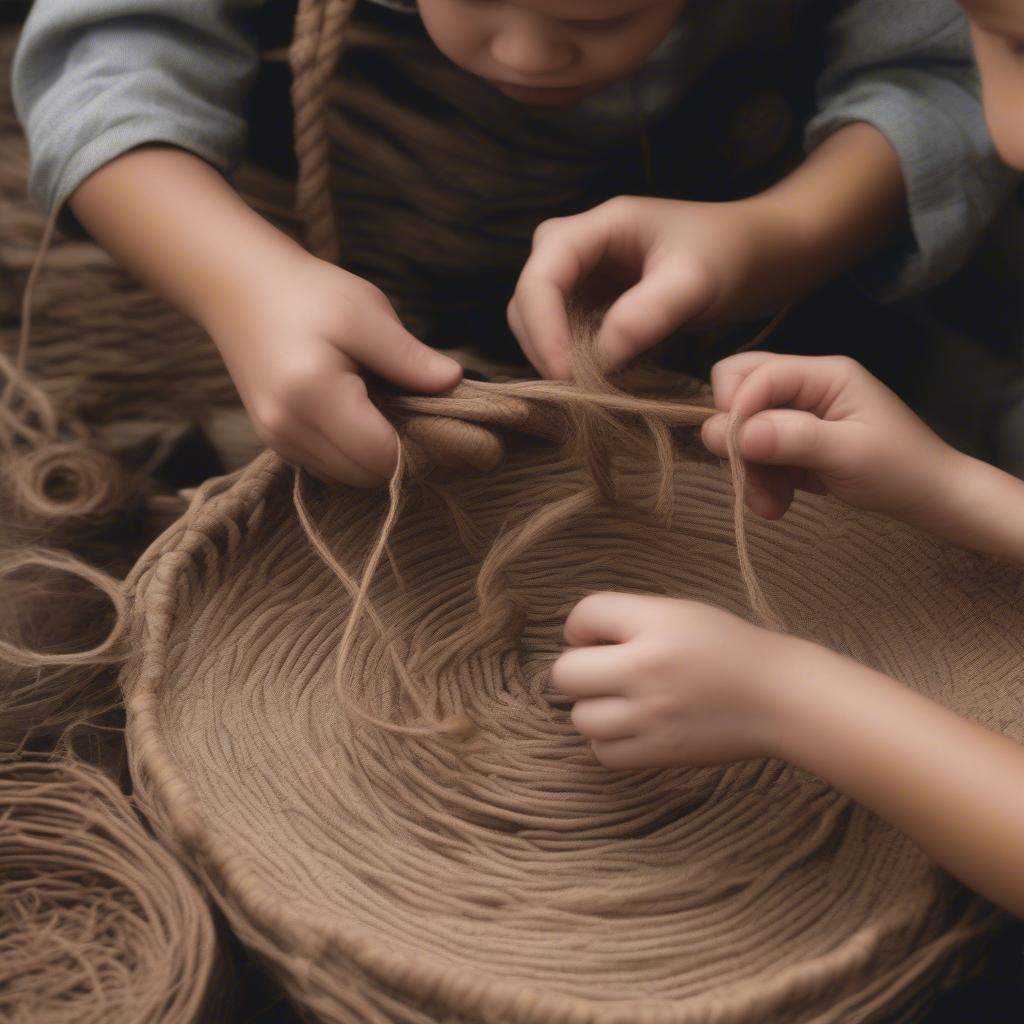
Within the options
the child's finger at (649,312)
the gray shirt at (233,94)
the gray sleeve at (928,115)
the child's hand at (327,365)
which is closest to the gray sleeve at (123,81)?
the gray shirt at (233,94)

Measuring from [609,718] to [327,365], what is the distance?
23 cm

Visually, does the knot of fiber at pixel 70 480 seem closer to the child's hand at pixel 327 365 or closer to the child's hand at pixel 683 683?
the child's hand at pixel 327 365

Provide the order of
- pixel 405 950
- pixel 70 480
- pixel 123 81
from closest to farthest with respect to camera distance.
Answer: pixel 405 950 < pixel 123 81 < pixel 70 480

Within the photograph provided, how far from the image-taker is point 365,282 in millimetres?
718

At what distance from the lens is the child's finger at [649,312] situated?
697mm

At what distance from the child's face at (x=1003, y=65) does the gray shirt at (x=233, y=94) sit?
173 mm

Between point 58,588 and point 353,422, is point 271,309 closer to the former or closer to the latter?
point 353,422

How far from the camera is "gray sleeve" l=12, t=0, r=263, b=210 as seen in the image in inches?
30.3

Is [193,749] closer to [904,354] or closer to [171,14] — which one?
[171,14]

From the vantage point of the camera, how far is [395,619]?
0.77 m

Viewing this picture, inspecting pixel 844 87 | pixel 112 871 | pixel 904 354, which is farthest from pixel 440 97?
pixel 112 871

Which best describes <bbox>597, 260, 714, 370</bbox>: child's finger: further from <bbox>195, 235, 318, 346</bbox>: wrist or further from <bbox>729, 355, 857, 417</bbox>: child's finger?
<bbox>195, 235, 318, 346</bbox>: wrist

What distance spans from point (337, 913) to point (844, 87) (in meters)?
0.65

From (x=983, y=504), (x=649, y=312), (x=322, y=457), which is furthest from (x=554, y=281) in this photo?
(x=983, y=504)
